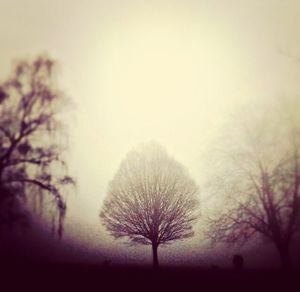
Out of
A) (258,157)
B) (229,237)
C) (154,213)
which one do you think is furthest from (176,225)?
(258,157)

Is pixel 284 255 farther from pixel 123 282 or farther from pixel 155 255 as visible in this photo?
pixel 155 255

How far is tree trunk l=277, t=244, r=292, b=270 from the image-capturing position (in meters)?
21.8

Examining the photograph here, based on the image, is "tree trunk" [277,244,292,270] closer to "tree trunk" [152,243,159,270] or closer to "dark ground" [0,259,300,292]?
"dark ground" [0,259,300,292]

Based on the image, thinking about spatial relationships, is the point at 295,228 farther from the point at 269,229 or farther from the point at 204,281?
the point at 204,281

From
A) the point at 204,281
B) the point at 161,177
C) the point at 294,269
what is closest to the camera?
the point at 204,281

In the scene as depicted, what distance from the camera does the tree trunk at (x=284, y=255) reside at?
71.5ft

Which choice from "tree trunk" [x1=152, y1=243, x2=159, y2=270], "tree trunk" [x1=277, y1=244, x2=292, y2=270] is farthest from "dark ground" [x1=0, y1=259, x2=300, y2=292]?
"tree trunk" [x1=152, y1=243, x2=159, y2=270]

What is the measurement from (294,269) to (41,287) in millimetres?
15801

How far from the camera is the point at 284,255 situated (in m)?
22.1

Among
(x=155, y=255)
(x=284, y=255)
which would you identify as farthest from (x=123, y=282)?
(x=155, y=255)

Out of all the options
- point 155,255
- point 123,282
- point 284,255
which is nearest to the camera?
point 123,282

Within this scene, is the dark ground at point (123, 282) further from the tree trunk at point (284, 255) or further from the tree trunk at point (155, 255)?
the tree trunk at point (155, 255)

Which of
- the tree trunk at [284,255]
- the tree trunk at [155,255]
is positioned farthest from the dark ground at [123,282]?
the tree trunk at [155,255]

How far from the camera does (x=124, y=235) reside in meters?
31.4
